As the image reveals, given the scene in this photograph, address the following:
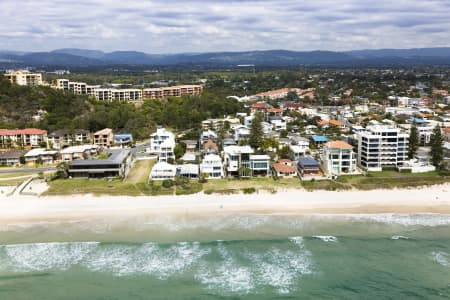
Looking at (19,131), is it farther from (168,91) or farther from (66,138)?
(168,91)

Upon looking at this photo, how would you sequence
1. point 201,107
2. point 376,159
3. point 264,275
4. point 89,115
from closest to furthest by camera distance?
1. point 264,275
2. point 376,159
3. point 89,115
4. point 201,107

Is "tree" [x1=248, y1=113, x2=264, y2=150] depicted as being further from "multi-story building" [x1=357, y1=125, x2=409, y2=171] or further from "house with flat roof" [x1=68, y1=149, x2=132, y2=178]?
"house with flat roof" [x1=68, y1=149, x2=132, y2=178]

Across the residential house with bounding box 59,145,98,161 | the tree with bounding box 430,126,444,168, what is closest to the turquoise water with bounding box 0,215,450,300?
the tree with bounding box 430,126,444,168

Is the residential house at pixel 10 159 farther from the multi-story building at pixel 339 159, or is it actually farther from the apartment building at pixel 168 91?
the apartment building at pixel 168 91

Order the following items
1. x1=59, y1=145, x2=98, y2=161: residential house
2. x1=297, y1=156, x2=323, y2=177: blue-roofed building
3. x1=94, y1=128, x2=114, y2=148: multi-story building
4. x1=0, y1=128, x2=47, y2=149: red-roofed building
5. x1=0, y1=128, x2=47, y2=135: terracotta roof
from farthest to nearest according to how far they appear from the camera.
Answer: x1=94, y1=128, x2=114, y2=148: multi-story building, x1=0, y1=128, x2=47, y2=135: terracotta roof, x1=0, y1=128, x2=47, y2=149: red-roofed building, x1=59, y1=145, x2=98, y2=161: residential house, x1=297, y1=156, x2=323, y2=177: blue-roofed building

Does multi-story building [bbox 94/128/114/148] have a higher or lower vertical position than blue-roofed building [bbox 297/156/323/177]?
higher

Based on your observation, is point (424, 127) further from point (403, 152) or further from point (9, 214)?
point (9, 214)

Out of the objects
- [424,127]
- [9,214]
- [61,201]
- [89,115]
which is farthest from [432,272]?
[89,115]
